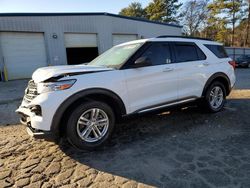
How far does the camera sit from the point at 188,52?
5.00 metres

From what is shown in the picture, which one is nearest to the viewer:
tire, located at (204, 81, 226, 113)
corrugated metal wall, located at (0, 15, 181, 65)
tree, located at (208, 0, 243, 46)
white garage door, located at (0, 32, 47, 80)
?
tire, located at (204, 81, 226, 113)

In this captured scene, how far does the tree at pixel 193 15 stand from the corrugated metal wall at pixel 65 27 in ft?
103

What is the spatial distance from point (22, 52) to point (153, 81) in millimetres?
15021

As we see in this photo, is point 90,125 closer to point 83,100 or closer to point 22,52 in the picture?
point 83,100

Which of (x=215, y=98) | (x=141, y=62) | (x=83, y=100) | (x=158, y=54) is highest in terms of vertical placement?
(x=158, y=54)

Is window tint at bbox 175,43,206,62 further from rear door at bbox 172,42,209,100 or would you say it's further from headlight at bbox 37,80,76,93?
headlight at bbox 37,80,76,93

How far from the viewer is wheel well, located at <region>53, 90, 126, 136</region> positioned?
139 inches

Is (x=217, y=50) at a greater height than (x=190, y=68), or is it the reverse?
(x=217, y=50)

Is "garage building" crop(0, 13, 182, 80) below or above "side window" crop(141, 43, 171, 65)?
above

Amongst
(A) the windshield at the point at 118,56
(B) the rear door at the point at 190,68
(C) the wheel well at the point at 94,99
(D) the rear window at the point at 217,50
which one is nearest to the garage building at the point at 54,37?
(A) the windshield at the point at 118,56

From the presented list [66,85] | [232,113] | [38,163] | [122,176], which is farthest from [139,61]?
[232,113]

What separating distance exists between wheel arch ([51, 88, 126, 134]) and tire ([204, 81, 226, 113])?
2.38 meters

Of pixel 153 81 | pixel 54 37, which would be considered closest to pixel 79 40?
pixel 54 37

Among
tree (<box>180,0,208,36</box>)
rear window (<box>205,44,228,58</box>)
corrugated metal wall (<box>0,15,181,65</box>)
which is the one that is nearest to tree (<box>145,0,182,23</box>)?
tree (<box>180,0,208,36</box>)
